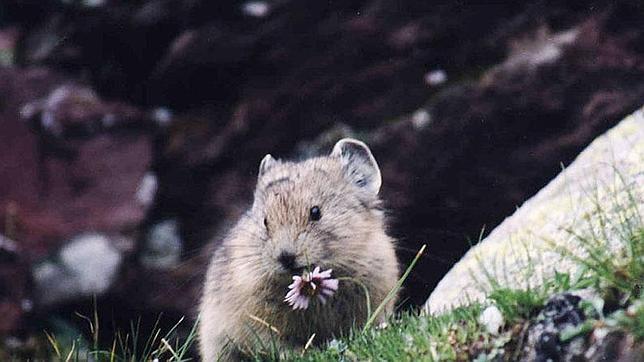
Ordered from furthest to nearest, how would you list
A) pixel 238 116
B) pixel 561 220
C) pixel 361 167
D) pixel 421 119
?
pixel 238 116 < pixel 421 119 < pixel 561 220 < pixel 361 167

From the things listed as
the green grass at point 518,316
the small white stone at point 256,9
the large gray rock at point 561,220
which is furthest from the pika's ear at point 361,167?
the small white stone at point 256,9

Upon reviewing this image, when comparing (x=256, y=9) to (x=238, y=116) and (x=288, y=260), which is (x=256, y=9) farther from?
(x=288, y=260)

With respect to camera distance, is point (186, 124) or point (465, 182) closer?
point (465, 182)

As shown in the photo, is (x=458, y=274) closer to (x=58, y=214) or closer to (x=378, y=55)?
(x=378, y=55)

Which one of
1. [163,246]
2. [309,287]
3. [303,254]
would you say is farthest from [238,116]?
[309,287]

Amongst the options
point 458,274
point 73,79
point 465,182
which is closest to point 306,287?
point 458,274

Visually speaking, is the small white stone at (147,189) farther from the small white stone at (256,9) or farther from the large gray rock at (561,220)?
the large gray rock at (561,220)

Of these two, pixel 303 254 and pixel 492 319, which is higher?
pixel 303 254
